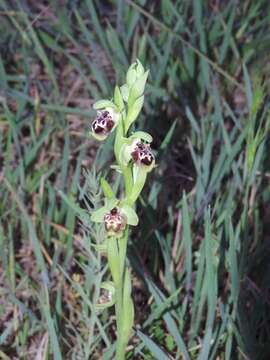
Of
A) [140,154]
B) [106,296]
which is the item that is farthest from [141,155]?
[106,296]

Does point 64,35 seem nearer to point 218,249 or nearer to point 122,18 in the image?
point 122,18

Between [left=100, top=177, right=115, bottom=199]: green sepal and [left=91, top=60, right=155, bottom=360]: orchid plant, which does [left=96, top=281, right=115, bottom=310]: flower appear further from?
[left=100, top=177, right=115, bottom=199]: green sepal

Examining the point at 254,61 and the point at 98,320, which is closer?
the point at 98,320

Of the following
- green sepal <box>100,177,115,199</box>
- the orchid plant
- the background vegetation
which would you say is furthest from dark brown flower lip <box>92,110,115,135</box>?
the background vegetation

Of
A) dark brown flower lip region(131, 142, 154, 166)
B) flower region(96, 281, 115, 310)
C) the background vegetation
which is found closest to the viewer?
dark brown flower lip region(131, 142, 154, 166)

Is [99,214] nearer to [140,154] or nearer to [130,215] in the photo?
[130,215]

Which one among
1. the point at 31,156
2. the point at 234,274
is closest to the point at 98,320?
the point at 234,274
